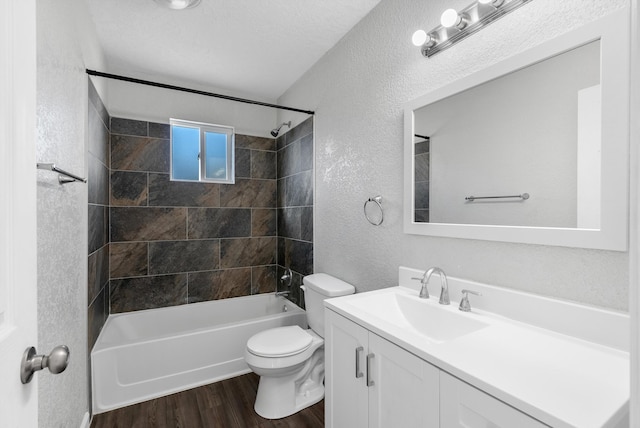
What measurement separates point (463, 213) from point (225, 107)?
8.77 feet

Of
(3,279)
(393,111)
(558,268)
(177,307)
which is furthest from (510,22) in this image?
(177,307)

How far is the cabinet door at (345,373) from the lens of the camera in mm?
1149

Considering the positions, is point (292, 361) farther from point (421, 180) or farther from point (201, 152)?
point (201, 152)

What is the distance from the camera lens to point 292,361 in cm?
181

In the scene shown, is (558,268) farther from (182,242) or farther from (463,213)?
(182,242)

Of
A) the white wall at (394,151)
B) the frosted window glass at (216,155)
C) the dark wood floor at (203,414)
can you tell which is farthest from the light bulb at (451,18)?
the frosted window glass at (216,155)

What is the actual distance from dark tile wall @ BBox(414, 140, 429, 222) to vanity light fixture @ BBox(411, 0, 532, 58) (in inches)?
17.7

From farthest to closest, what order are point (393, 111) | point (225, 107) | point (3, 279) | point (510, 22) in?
point (225, 107) < point (393, 111) < point (510, 22) < point (3, 279)

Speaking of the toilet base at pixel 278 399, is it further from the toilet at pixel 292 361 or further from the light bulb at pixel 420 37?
the light bulb at pixel 420 37

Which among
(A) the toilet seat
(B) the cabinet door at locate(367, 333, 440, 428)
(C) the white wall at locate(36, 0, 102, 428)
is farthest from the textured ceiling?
(A) the toilet seat

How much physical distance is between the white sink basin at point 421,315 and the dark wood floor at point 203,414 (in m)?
0.96

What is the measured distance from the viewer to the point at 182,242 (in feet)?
9.53

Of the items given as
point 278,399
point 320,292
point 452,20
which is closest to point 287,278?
point 320,292

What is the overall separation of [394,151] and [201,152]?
218cm
